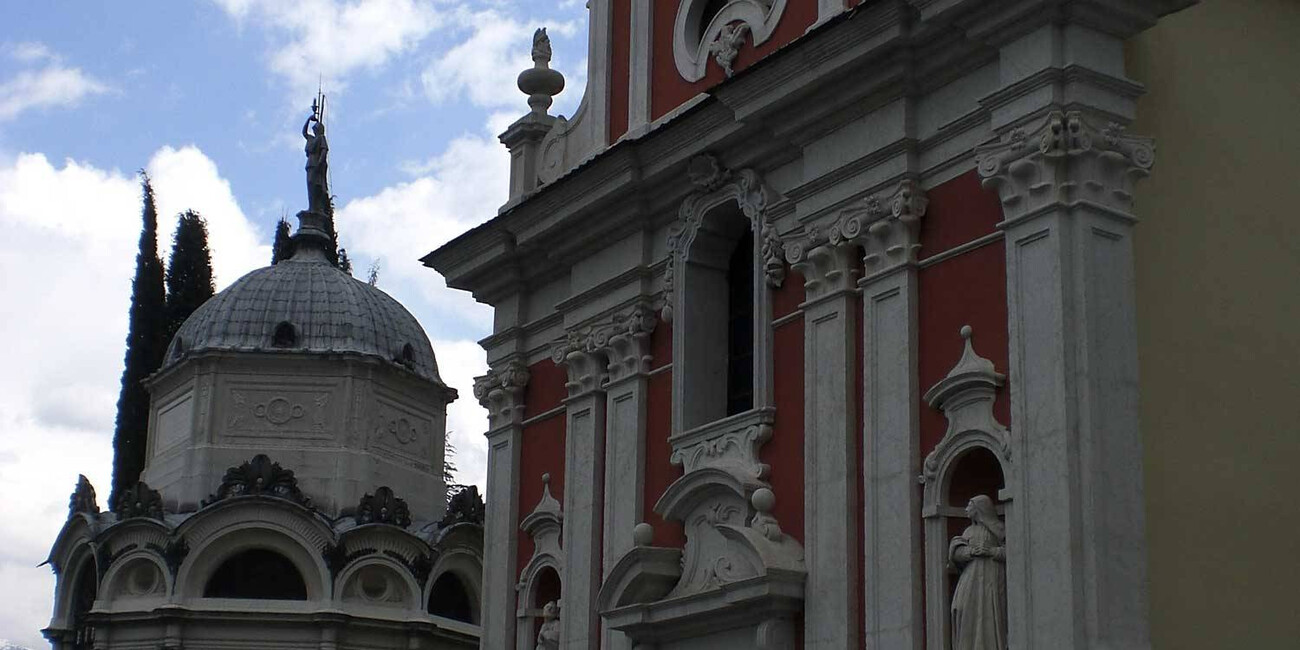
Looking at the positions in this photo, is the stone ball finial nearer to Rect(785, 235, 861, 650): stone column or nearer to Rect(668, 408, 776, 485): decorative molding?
Rect(668, 408, 776, 485): decorative molding

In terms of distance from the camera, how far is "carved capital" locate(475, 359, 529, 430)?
20.2m

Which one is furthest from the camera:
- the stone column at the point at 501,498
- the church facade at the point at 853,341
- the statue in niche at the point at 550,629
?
the stone column at the point at 501,498

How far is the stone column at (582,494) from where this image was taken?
59.7 ft

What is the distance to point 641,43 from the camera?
19.4m

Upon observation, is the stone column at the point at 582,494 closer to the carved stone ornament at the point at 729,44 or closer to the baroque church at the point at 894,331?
the baroque church at the point at 894,331

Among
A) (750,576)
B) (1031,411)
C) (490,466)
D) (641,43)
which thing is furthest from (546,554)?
(1031,411)

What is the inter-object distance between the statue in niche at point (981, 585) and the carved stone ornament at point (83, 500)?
1967 centimetres

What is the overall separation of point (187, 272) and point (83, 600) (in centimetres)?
960

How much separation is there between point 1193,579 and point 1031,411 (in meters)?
1.55

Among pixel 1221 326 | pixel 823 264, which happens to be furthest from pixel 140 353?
pixel 1221 326

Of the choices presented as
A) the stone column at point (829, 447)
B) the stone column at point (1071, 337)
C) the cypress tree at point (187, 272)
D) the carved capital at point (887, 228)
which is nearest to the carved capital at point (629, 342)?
the stone column at point (829, 447)

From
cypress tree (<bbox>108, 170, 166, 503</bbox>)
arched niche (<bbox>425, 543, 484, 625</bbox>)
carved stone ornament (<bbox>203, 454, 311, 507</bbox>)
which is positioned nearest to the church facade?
carved stone ornament (<bbox>203, 454, 311, 507</bbox>)

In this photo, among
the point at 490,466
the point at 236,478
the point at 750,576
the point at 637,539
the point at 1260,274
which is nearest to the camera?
the point at 1260,274

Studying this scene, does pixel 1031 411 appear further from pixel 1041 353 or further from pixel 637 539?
pixel 637 539
